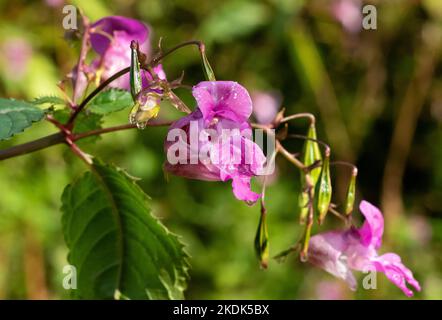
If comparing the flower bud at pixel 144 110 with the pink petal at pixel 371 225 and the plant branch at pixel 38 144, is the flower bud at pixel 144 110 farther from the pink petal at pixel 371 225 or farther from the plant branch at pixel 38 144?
the pink petal at pixel 371 225

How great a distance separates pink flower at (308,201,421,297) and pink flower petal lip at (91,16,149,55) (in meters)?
0.35

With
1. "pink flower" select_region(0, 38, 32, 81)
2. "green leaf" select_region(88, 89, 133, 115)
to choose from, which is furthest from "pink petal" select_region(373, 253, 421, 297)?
"pink flower" select_region(0, 38, 32, 81)

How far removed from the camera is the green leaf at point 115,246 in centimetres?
93

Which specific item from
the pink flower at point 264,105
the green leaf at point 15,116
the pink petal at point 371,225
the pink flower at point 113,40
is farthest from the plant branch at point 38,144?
the pink flower at point 264,105

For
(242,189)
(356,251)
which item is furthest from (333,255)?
(242,189)

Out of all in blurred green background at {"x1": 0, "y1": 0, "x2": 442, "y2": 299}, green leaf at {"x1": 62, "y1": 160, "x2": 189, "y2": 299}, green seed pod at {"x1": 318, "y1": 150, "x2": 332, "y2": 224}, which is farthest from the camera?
blurred green background at {"x1": 0, "y1": 0, "x2": 442, "y2": 299}

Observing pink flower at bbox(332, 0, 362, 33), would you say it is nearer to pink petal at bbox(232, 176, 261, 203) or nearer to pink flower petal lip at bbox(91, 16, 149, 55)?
pink flower petal lip at bbox(91, 16, 149, 55)

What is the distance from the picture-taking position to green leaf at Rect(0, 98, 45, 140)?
75 cm

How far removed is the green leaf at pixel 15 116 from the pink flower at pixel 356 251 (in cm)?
38

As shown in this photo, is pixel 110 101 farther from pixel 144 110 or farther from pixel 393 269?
pixel 393 269

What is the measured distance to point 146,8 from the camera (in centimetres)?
282

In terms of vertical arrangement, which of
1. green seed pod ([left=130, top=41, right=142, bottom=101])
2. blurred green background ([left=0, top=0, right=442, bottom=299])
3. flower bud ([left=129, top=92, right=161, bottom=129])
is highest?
green seed pod ([left=130, top=41, right=142, bottom=101])

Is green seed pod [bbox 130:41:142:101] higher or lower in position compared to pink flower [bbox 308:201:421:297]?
higher
